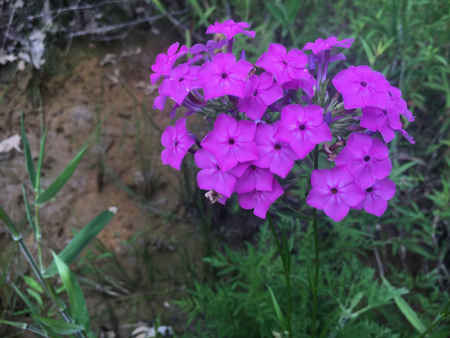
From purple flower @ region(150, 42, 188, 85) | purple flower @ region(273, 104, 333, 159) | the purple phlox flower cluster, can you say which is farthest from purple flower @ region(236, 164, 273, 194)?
purple flower @ region(150, 42, 188, 85)

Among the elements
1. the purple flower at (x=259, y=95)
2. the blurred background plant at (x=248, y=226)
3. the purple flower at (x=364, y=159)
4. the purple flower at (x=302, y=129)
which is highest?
the purple flower at (x=259, y=95)

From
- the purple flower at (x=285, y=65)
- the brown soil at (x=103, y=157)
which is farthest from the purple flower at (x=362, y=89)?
the brown soil at (x=103, y=157)

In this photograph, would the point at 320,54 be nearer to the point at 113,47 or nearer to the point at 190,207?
the point at 190,207

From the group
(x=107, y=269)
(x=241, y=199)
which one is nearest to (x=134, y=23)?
(x=107, y=269)

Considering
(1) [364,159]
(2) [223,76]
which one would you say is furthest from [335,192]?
(2) [223,76]

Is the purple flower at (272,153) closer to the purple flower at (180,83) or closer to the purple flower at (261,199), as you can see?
the purple flower at (261,199)

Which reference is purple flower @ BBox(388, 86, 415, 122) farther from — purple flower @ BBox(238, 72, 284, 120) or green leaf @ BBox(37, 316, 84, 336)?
green leaf @ BBox(37, 316, 84, 336)

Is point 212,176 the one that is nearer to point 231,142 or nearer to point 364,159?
point 231,142
